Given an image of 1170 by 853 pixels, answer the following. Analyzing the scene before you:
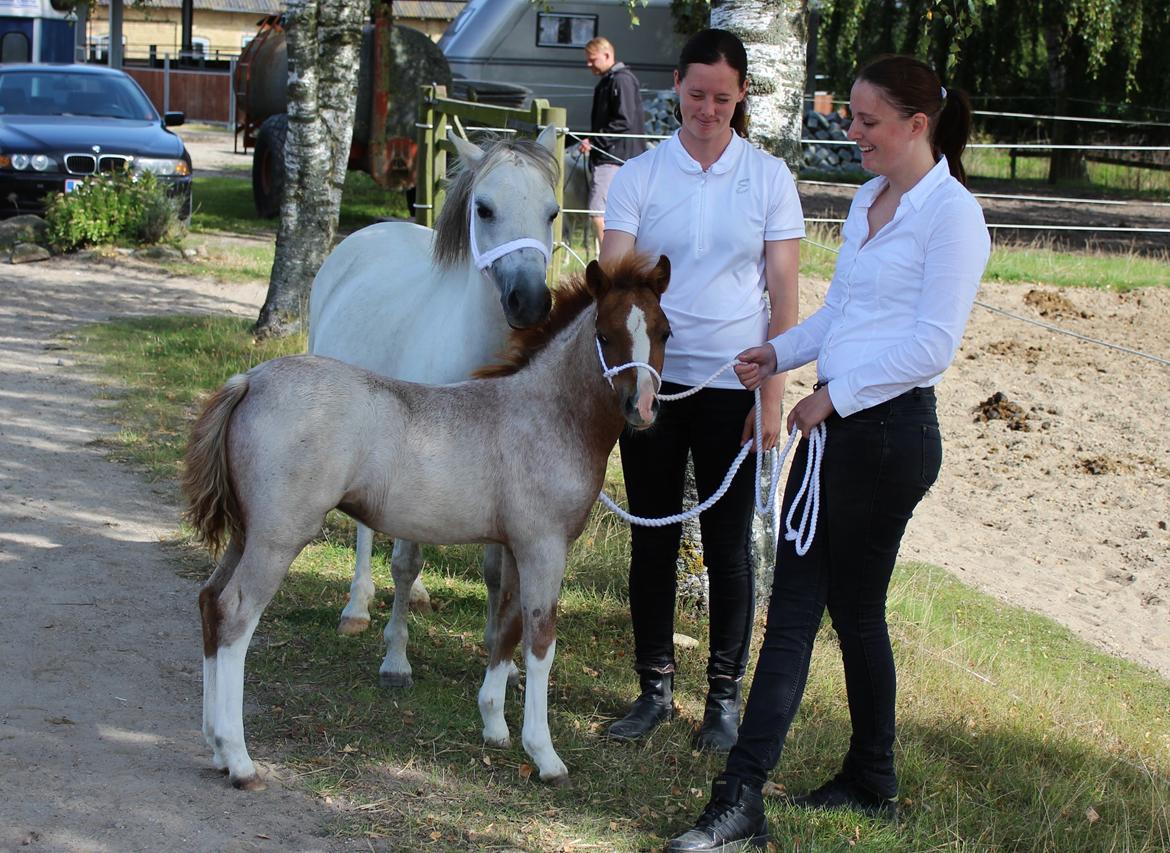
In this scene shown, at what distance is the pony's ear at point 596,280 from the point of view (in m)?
3.46

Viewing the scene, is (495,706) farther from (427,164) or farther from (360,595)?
(427,164)

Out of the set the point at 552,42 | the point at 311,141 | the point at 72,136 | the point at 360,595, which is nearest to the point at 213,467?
the point at 360,595

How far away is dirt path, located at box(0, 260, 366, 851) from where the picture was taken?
10.7ft

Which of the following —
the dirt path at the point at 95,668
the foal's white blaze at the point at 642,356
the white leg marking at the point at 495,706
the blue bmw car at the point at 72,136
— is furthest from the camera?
the blue bmw car at the point at 72,136

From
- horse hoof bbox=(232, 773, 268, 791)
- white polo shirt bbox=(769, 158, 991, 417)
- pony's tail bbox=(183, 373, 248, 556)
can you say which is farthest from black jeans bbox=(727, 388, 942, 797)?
pony's tail bbox=(183, 373, 248, 556)

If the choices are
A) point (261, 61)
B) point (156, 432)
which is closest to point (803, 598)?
point (156, 432)

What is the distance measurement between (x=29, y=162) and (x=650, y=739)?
1190 cm

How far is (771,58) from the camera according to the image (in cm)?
495

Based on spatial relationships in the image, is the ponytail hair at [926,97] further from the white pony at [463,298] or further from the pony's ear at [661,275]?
the white pony at [463,298]

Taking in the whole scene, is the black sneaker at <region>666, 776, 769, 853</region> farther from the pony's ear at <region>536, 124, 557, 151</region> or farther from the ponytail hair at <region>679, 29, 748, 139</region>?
the pony's ear at <region>536, 124, 557, 151</region>

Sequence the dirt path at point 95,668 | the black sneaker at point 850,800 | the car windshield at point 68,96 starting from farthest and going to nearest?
the car windshield at point 68,96 < the black sneaker at point 850,800 < the dirt path at point 95,668

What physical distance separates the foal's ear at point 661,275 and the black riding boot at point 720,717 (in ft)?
4.60

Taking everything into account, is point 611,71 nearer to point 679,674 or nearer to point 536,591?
point 679,674

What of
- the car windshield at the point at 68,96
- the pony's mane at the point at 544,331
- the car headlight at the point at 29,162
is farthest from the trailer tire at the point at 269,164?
the pony's mane at the point at 544,331
